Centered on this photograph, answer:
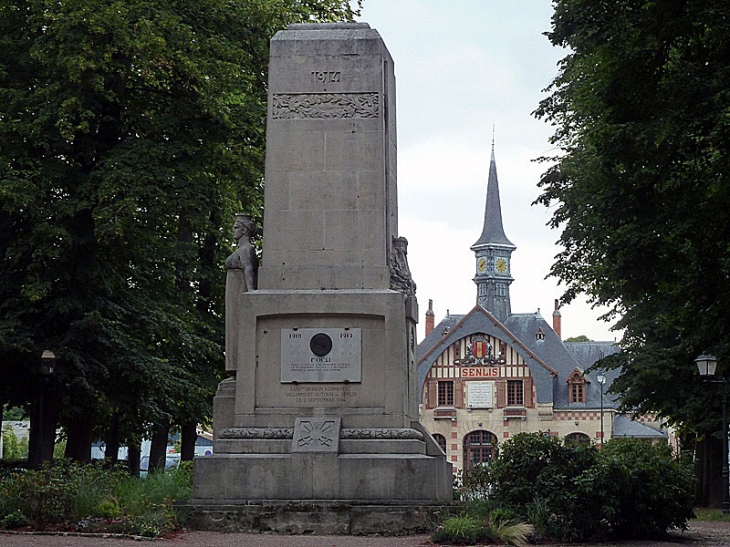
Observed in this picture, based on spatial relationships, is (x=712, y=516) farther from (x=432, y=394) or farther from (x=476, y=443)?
(x=476, y=443)

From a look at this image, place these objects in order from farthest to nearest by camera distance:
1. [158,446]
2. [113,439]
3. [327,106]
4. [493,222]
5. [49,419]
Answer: [493,222]
[158,446]
[113,439]
[49,419]
[327,106]

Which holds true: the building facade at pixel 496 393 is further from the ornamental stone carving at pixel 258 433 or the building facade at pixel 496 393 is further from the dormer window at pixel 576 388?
the ornamental stone carving at pixel 258 433

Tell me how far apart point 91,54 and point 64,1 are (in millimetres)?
1373

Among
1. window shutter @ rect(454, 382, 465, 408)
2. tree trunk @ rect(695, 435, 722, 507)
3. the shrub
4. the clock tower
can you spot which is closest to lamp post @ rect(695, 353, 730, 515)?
tree trunk @ rect(695, 435, 722, 507)

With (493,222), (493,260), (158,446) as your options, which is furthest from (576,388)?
(158,446)

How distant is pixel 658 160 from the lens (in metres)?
16.6

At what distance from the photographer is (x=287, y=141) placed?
59.5 ft

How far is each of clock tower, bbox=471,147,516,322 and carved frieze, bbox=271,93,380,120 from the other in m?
101

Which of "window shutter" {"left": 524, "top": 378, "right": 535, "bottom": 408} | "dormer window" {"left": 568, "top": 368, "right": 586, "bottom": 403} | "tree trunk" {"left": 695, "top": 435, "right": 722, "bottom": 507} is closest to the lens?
"tree trunk" {"left": 695, "top": 435, "right": 722, "bottom": 507}

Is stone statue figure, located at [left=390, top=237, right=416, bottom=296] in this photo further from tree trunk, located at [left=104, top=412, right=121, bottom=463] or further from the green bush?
tree trunk, located at [left=104, top=412, right=121, bottom=463]

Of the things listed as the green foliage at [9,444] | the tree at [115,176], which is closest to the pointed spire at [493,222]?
the green foliage at [9,444]

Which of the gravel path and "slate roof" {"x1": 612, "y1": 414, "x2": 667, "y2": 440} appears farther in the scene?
"slate roof" {"x1": 612, "y1": 414, "x2": 667, "y2": 440}

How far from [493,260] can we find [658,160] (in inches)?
4330

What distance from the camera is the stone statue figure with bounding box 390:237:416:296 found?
59.3 feet
